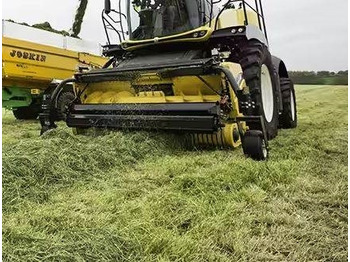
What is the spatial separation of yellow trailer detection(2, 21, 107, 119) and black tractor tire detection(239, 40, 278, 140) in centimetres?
402

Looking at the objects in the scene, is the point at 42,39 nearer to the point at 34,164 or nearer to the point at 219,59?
the point at 219,59

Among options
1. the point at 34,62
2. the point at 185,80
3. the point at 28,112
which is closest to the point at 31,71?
the point at 34,62

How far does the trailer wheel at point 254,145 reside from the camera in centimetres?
365

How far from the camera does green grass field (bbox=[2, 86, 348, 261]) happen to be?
1.78 meters

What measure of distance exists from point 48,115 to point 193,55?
1983mm

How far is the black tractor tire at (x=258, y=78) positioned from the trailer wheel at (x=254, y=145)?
0.54 feet

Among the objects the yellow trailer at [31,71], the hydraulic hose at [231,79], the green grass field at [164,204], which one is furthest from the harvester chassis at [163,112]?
the yellow trailer at [31,71]

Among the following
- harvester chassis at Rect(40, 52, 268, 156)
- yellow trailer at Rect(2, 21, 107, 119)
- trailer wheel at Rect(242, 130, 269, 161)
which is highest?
yellow trailer at Rect(2, 21, 107, 119)

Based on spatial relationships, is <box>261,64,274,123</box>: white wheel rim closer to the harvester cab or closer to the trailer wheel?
the harvester cab

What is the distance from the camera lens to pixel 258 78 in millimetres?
4477

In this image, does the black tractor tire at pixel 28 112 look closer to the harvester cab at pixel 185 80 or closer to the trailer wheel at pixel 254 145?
the harvester cab at pixel 185 80

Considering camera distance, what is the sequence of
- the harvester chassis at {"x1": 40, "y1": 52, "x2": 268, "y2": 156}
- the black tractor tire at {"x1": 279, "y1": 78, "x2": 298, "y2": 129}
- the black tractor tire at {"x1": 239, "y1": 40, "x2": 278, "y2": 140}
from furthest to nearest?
the black tractor tire at {"x1": 279, "y1": 78, "x2": 298, "y2": 129} → the black tractor tire at {"x1": 239, "y1": 40, "x2": 278, "y2": 140} → the harvester chassis at {"x1": 40, "y1": 52, "x2": 268, "y2": 156}

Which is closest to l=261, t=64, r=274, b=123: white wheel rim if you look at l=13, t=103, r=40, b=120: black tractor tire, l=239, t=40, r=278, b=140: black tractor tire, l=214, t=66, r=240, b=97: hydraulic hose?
l=239, t=40, r=278, b=140: black tractor tire

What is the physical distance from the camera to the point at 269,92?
5.45 m
